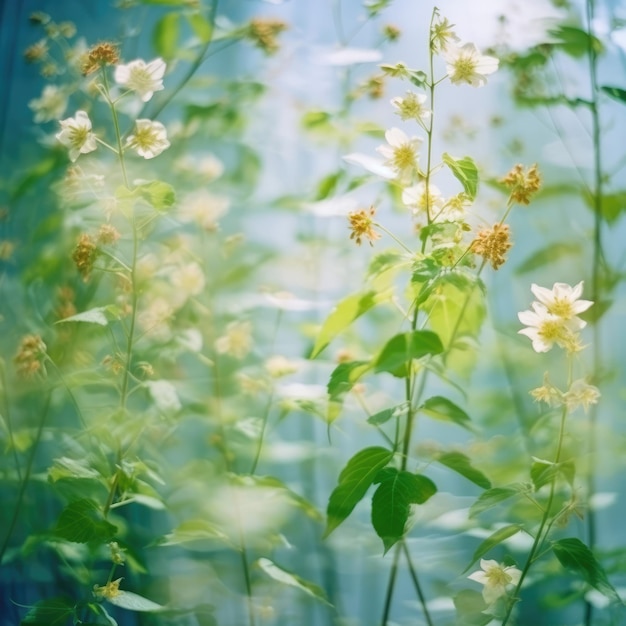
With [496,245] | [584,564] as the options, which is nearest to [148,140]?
[496,245]

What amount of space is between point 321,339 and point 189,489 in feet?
1.34

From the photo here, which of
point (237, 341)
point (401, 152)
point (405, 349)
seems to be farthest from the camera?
point (237, 341)

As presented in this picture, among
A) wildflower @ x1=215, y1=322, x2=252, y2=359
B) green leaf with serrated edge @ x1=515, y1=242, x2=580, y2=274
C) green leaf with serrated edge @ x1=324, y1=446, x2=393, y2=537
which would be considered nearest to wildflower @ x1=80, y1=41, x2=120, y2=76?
wildflower @ x1=215, y1=322, x2=252, y2=359

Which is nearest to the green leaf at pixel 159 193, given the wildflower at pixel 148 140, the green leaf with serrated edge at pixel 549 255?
the wildflower at pixel 148 140

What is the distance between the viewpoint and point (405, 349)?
64 cm

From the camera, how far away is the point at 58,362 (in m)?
1.02

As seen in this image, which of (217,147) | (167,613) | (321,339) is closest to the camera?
(321,339)

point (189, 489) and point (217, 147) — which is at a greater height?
point (217, 147)

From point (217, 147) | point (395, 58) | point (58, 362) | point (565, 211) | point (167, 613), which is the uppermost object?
point (395, 58)

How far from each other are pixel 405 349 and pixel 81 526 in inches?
14.3

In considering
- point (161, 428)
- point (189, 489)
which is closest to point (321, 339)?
point (161, 428)

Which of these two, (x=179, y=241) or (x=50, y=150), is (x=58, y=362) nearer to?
(x=179, y=241)

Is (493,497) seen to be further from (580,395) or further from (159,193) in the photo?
(159,193)

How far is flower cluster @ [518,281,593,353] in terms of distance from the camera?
0.70 metres
